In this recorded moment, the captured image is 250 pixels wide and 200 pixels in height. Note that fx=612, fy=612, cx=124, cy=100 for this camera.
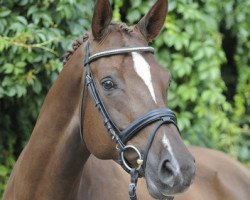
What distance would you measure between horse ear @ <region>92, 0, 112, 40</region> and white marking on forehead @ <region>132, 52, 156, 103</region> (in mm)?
200

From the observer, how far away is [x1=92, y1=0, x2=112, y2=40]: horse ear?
2586 mm

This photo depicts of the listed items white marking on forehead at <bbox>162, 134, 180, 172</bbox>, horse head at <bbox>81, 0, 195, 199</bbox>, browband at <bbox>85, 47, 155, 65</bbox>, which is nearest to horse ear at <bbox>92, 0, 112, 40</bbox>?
horse head at <bbox>81, 0, 195, 199</bbox>

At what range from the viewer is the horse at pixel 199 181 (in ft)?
9.52

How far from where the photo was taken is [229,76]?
19.1 feet

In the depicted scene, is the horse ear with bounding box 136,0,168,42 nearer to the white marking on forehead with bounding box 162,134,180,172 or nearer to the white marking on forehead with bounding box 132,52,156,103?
the white marking on forehead with bounding box 132,52,156,103

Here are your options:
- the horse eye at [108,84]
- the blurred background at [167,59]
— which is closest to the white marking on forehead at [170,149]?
the horse eye at [108,84]

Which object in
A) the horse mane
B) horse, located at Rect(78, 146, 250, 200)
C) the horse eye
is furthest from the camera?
horse, located at Rect(78, 146, 250, 200)

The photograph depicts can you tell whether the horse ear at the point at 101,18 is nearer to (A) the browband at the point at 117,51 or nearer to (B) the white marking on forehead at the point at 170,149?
(A) the browband at the point at 117,51

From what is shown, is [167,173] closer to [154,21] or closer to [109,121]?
[109,121]

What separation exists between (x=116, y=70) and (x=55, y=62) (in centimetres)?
165

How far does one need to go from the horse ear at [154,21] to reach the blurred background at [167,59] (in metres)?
1.40

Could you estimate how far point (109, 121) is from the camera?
2.54m

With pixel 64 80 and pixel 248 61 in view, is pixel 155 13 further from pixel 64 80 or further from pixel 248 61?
pixel 248 61

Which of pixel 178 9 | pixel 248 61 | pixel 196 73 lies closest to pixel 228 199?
pixel 196 73
